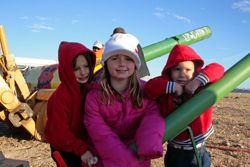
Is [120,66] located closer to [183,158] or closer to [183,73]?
[183,73]

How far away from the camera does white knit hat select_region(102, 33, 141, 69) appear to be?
2061 mm

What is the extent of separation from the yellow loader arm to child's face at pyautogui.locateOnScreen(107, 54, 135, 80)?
462cm

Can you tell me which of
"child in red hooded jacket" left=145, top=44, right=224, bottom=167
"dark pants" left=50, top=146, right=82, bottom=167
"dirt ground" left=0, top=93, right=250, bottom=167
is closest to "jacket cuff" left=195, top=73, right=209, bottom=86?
"child in red hooded jacket" left=145, top=44, right=224, bottom=167

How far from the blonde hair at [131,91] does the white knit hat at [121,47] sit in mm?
84

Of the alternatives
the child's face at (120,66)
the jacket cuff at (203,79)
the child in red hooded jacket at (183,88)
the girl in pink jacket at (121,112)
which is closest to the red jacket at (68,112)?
the girl in pink jacket at (121,112)

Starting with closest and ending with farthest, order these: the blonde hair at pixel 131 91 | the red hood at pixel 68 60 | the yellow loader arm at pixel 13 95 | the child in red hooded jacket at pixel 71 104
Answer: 1. the blonde hair at pixel 131 91
2. the child in red hooded jacket at pixel 71 104
3. the red hood at pixel 68 60
4. the yellow loader arm at pixel 13 95

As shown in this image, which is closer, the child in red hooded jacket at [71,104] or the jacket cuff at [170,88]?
the jacket cuff at [170,88]

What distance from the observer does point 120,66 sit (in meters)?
2.07

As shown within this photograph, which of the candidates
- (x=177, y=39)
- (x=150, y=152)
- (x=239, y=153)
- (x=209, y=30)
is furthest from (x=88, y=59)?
(x=239, y=153)

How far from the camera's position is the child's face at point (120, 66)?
81.4 inches

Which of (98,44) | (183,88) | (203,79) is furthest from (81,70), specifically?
(98,44)

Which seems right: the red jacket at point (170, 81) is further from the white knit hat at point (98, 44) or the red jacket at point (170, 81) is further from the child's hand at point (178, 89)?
the white knit hat at point (98, 44)

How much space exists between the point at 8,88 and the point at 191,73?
479 cm

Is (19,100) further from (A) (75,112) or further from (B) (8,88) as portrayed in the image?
(A) (75,112)
